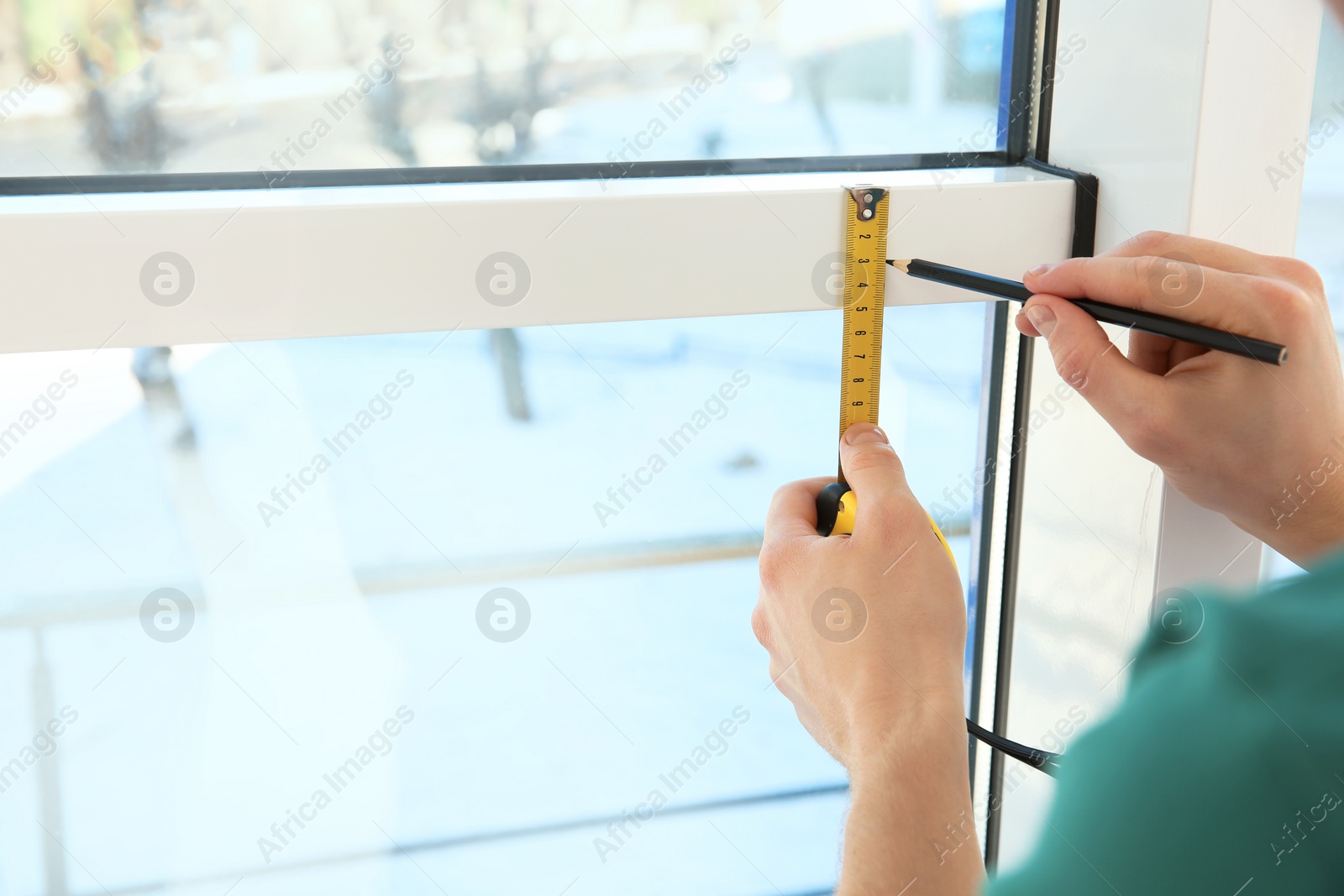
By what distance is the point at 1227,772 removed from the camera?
29 cm

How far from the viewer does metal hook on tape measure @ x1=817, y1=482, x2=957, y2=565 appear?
2.71 feet

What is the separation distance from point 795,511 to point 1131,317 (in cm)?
31

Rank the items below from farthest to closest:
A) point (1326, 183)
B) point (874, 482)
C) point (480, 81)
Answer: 1. point (1326, 183)
2. point (480, 81)
3. point (874, 482)

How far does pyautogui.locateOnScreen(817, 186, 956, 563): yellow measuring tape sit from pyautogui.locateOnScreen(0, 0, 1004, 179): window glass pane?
0.15 m

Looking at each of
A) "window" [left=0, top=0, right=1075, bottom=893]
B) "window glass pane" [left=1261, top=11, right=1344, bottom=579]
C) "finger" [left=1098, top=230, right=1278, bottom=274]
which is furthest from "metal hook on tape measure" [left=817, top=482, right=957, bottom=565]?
"window glass pane" [left=1261, top=11, right=1344, bottom=579]

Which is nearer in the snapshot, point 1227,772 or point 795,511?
point 1227,772

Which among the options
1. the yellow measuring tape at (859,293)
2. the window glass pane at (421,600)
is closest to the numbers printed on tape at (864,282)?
the yellow measuring tape at (859,293)

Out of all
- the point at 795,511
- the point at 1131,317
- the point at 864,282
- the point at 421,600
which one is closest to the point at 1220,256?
the point at 1131,317

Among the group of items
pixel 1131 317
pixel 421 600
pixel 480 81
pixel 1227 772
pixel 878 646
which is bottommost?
pixel 1227 772

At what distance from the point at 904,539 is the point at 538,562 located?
545 mm

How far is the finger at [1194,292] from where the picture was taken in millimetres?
750

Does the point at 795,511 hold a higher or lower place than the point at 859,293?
lower

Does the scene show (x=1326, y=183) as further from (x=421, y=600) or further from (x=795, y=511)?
(x=421, y=600)

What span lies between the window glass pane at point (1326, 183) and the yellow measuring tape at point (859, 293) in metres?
0.45
